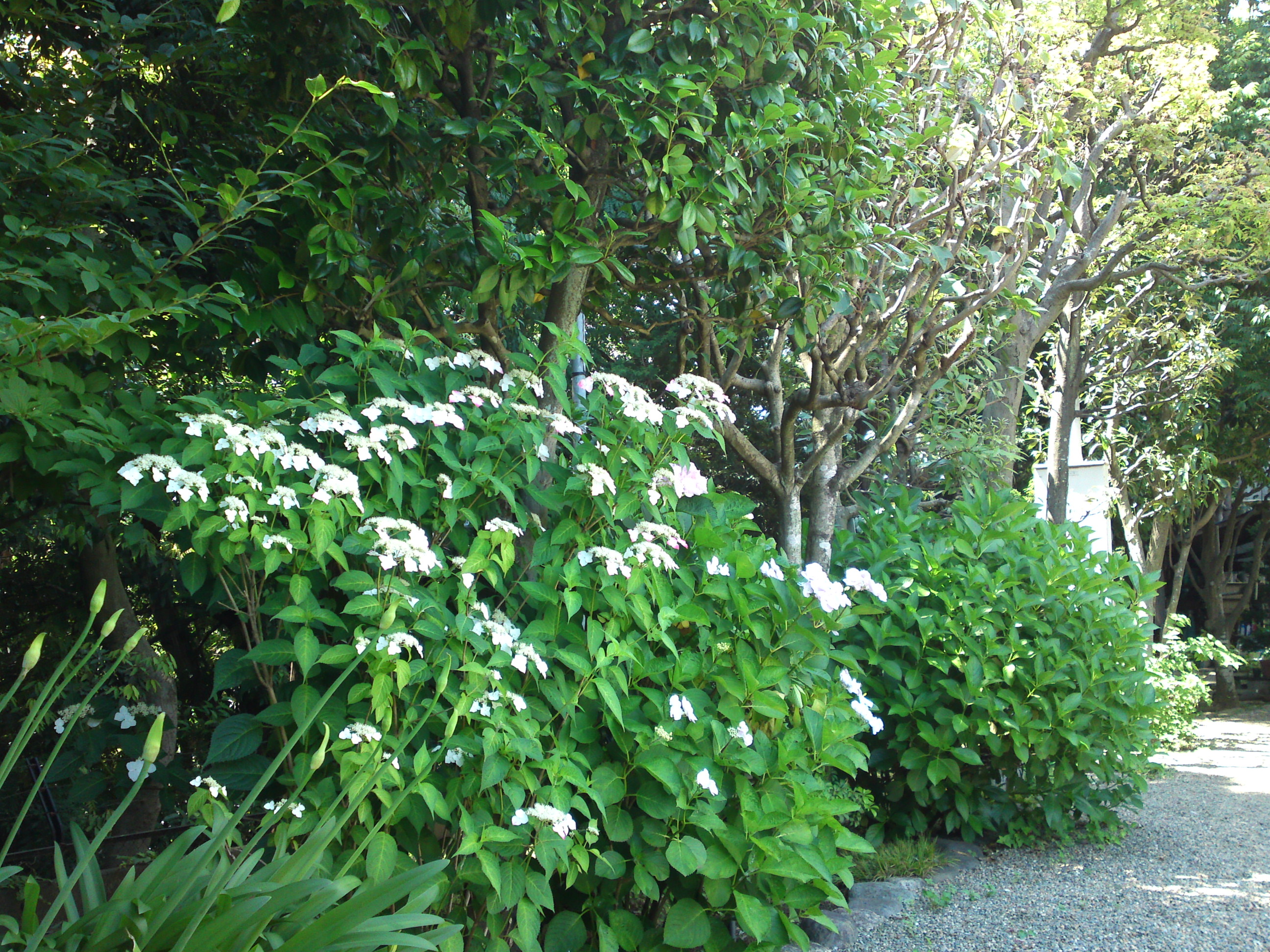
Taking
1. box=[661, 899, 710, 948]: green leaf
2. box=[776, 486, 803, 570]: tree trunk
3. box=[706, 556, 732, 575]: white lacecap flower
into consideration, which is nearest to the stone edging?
box=[661, 899, 710, 948]: green leaf

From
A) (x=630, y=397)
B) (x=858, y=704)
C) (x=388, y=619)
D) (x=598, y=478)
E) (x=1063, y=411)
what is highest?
(x=1063, y=411)

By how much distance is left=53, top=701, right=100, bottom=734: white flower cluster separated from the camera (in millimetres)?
2070

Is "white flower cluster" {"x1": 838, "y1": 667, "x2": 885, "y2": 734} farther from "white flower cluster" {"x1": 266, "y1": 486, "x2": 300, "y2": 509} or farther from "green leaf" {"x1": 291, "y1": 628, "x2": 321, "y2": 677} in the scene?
"white flower cluster" {"x1": 266, "y1": 486, "x2": 300, "y2": 509}

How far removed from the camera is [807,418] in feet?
22.1

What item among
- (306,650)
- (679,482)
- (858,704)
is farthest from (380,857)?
(858,704)

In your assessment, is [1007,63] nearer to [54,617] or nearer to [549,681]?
[549,681]

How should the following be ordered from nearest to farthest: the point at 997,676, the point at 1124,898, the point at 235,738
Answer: the point at 235,738 → the point at 1124,898 → the point at 997,676

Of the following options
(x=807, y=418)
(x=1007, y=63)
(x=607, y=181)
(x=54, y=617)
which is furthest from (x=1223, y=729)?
(x=54, y=617)

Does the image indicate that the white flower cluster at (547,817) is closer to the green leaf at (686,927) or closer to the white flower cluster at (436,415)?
the green leaf at (686,927)

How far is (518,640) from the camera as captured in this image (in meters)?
2.32

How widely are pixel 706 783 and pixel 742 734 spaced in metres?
0.21

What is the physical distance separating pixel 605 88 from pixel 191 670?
414 cm

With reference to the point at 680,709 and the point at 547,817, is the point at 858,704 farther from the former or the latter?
the point at 547,817

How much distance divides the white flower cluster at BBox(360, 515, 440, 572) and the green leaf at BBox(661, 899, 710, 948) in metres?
1.17
